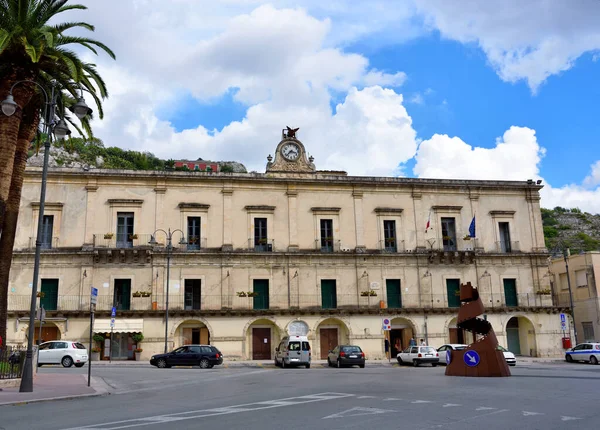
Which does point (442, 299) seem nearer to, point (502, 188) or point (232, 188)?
point (502, 188)

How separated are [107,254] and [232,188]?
31.8ft

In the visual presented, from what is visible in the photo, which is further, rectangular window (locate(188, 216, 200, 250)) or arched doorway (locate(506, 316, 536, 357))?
arched doorway (locate(506, 316, 536, 357))

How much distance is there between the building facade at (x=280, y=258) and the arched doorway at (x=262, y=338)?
83mm

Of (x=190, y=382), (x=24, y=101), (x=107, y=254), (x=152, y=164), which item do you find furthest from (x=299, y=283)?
(x=152, y=164)

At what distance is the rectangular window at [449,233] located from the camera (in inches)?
1657

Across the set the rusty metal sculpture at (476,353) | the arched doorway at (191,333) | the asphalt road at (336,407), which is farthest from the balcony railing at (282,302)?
the asphalt road at (336,407)

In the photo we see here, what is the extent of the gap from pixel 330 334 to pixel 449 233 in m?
12.0

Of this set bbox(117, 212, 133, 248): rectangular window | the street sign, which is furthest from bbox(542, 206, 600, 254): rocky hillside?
the street sign

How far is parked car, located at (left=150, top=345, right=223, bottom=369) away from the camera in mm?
29547

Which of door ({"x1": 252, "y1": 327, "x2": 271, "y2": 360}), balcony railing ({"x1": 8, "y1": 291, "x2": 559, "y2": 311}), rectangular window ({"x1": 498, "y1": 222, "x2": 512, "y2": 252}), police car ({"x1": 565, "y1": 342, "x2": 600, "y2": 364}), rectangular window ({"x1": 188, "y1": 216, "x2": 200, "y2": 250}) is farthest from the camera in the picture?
rectangular window ({"x1": 498, "y1": 222, "x2": 512, "y2": 252})

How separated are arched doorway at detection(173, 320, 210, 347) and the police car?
23478 millimetres

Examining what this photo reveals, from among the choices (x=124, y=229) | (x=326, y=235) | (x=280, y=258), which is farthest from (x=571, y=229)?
(x=124, y=229)

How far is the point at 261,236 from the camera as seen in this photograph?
131 feet

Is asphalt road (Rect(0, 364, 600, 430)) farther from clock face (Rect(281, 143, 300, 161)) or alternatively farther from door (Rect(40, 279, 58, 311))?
clock face (Rect(281, 143, 300, 161))
